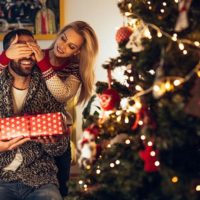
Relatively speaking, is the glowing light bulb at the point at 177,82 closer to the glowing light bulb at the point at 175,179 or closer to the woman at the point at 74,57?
the glowing light bulb at the point at 175,179

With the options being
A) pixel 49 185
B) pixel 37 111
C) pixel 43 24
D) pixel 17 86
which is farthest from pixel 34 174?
pixel 43 24

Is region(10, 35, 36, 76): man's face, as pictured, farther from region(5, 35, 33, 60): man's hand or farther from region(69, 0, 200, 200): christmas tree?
region(69, 0, 200, 200): christmas tree

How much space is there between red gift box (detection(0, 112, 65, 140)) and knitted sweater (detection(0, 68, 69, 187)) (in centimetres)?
9

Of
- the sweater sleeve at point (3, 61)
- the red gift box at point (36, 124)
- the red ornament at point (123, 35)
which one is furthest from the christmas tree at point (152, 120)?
the sweater sleeve at point (3, 61)

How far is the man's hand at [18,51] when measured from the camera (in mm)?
1866

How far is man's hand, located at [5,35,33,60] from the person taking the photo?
1.87 metres

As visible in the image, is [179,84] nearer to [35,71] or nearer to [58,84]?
[58,84]

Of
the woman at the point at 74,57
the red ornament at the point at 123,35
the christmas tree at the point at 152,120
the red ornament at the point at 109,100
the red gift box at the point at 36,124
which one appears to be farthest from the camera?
the woman at the point at 74,57

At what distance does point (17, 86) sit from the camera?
1.93m

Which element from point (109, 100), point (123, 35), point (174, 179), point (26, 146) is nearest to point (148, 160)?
point (174, 179)

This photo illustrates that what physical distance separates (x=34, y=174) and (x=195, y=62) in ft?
2.97

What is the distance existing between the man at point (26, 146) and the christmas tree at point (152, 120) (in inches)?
12.4

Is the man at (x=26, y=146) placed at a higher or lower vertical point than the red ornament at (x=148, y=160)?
lower

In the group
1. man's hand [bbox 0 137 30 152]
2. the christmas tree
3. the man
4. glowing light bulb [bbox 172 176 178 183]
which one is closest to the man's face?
the man
